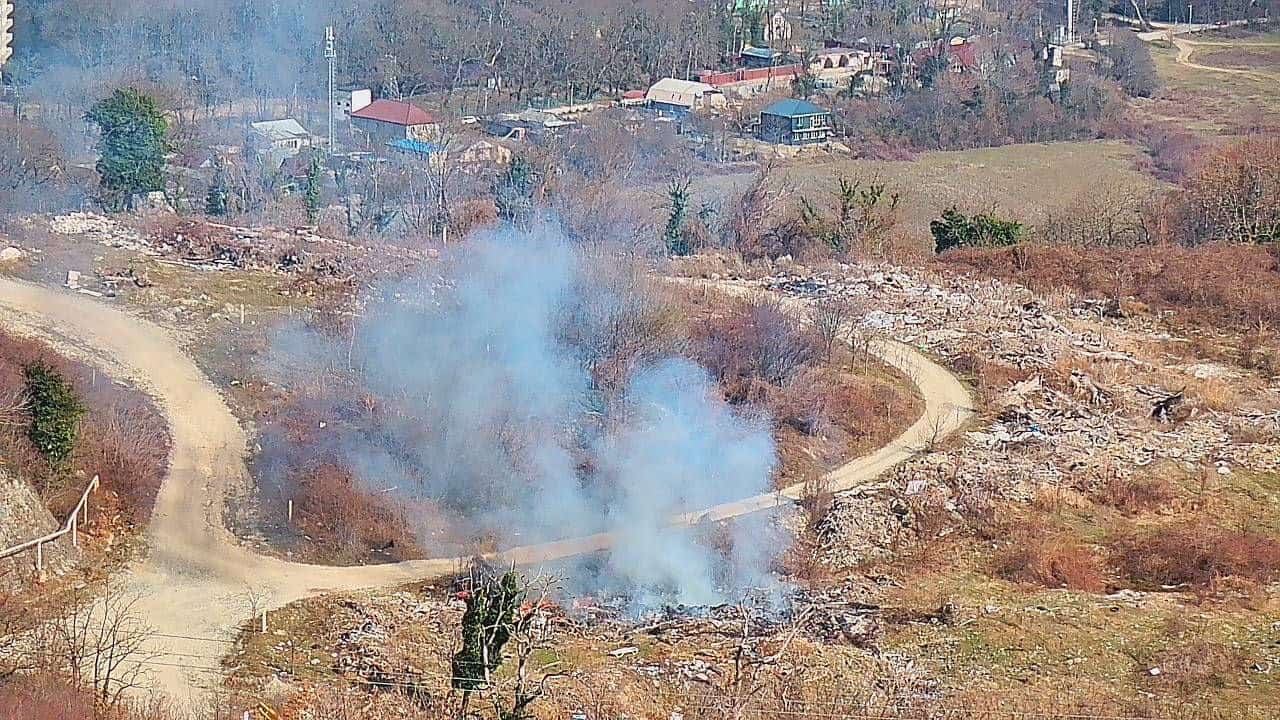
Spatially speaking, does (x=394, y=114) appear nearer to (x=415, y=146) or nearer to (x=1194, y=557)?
(x=415, y=146)

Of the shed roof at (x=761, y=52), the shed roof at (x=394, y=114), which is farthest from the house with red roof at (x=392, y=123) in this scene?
the shed roof at (x=761, y=52)

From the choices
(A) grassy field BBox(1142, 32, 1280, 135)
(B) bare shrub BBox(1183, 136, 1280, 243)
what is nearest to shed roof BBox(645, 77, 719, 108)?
(A) grassy field BBox(1142, 32, 1280, 135)

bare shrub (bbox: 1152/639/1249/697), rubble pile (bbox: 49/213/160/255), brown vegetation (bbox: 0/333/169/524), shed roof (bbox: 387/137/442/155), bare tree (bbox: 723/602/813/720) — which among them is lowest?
bare shrub (bbox: 1152/639/1249/697)

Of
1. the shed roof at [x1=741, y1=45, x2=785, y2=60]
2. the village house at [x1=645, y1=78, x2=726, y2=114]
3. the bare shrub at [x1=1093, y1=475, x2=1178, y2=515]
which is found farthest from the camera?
the shed roof at [x1=741, y1=45, x2=785, y2=60]

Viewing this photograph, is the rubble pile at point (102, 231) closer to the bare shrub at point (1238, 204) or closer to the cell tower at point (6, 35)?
the cell tower at point (6, 35)

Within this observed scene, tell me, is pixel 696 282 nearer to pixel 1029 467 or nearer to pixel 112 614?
pixel 1029 467

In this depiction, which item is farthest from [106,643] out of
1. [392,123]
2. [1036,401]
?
[392,123]

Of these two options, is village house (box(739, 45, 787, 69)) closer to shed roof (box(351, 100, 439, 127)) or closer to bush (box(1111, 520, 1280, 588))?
shed roof (box(351, 100, 439, 127))
